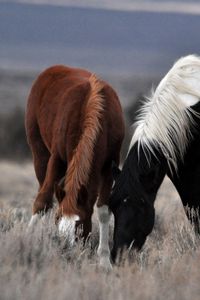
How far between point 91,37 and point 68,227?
76.4m

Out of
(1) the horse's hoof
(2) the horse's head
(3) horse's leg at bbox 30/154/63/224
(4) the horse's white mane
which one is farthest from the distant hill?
(2) the horse's head

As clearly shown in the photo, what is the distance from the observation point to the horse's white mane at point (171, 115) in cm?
783

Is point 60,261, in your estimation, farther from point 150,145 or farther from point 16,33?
point 16,33

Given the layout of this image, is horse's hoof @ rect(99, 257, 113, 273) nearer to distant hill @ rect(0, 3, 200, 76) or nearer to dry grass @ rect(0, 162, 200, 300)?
dry grass @ rect(0, 162, 200, 300)

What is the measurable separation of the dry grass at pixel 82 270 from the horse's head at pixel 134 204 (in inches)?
6.6

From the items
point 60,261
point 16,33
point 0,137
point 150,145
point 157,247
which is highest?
point 150,145

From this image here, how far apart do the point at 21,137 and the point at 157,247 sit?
2185 centimetres

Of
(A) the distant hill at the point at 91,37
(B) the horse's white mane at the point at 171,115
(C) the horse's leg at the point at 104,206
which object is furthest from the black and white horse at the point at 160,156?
(A) the distant hill at the point at 91,37

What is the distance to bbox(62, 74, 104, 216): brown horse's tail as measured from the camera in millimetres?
8125

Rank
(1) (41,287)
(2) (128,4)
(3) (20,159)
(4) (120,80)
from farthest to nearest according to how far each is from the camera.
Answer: (2) (128,4) < (4) (120,80) < (3) (20,159) < (1) (41,287)

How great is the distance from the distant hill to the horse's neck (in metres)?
55.9

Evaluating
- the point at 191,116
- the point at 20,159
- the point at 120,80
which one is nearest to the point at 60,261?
the point at 191,116

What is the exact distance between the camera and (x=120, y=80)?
5916cm

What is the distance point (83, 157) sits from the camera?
838 centimetres
